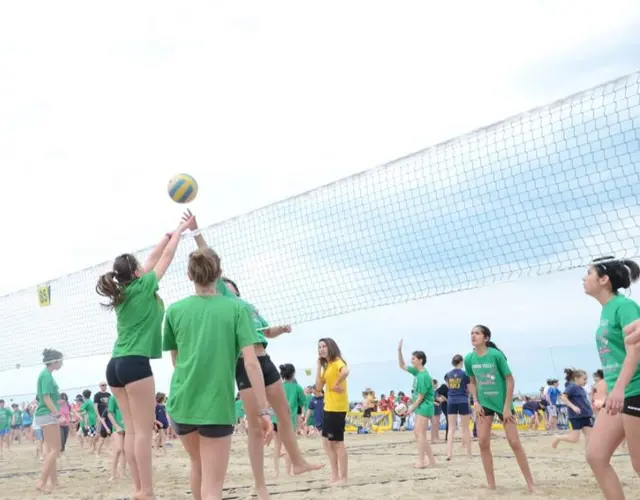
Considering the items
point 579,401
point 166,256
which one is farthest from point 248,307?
point 579,401

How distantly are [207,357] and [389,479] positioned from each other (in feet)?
17.6

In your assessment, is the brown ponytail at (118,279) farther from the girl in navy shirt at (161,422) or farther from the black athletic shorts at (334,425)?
the girl in navy shirt at (161,422)

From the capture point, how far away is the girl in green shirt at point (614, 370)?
4.10 metres

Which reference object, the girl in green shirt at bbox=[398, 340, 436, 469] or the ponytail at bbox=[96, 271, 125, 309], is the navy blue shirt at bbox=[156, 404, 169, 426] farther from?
the ponytail at bbox=[96, 271, 125, 309]

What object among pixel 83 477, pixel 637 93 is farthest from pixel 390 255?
pixel 83 477

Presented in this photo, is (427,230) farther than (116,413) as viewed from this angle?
No

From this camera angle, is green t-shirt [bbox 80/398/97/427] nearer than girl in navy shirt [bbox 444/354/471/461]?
No

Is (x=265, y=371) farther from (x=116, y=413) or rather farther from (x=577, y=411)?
(x=577, y=411)

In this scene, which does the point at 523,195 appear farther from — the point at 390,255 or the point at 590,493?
the point at 590,493

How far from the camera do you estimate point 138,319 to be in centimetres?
525

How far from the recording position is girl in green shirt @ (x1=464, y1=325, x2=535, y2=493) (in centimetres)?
700

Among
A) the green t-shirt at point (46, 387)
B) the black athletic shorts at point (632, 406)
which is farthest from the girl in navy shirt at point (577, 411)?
the green t-shirt at point (46, 387)

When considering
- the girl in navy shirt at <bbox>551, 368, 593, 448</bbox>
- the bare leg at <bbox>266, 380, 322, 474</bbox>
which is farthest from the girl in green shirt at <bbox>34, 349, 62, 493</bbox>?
the girl in navy shirt at <bbox>551, 368, 593, 448</bbox>

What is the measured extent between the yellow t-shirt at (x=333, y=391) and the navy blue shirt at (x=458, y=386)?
159 inches
